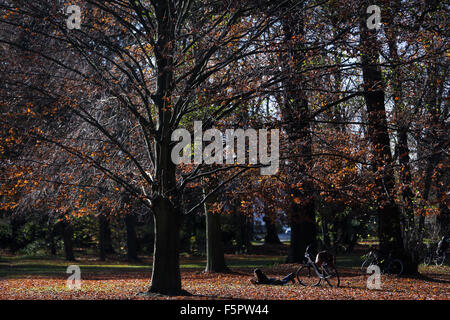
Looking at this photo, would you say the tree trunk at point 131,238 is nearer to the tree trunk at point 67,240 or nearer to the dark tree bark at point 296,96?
the tree trunk at point 67,240

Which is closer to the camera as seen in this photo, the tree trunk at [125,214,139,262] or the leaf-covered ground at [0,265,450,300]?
the leaf-covered ground at [0,265,450,300]

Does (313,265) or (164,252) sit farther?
(313,265)

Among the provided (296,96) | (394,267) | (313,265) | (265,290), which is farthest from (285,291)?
(394,267)

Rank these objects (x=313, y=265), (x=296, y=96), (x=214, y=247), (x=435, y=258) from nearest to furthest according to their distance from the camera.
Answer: (x=296, y=96)
(x=313, y=265)
(x=214, y=247)
(x=435, y=258)

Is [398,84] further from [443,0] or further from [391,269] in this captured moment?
[391,269]

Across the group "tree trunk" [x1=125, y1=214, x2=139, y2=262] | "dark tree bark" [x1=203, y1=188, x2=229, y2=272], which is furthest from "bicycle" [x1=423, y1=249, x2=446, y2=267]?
"tree trunk" [x1=125, y1=214, x2=139, y2=262]

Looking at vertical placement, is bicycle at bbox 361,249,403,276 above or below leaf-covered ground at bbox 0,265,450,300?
above

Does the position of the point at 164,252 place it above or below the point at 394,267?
above

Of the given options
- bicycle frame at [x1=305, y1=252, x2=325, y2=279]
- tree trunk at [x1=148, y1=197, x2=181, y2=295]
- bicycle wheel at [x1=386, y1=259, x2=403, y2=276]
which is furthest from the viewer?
bicycle wheel at [x1=386, y1=259, x2=403, y2=276]

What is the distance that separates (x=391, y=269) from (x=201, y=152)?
7.97 meters

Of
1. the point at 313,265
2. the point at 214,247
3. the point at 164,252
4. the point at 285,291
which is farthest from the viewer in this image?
the point at 214,247

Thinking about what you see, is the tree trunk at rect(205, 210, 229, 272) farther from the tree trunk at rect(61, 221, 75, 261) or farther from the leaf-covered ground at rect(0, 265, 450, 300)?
the tree trunk at rect(61, 221, 75, 261)

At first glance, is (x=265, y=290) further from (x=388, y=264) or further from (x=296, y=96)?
(x=388, y=264)

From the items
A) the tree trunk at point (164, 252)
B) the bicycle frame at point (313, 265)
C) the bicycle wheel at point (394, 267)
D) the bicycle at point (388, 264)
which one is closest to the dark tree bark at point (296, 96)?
the bicycle frame at point (313, 265)
